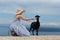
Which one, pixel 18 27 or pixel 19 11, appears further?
pixel 19 11

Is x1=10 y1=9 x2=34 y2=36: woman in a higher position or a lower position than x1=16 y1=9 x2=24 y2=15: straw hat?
lower

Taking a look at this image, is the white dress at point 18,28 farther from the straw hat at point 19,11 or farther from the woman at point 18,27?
the straw hat at point 19,11

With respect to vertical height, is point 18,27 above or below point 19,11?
below

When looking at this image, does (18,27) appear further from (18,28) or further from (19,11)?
(19,11)

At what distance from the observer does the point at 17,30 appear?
42.1 feet

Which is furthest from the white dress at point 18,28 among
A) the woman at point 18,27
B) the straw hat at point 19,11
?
the straw hat at point 19,11

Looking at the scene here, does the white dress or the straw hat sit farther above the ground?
the straw hat

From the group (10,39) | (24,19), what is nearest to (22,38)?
(10,39)

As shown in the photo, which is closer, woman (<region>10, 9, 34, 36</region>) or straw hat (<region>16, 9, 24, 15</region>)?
woman (<region>10, 9, 34, 36</region>)

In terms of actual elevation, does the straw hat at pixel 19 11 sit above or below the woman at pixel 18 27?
above

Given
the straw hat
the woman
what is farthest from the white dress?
Result: the straw hat

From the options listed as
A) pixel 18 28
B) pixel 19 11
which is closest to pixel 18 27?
pixel 18 28

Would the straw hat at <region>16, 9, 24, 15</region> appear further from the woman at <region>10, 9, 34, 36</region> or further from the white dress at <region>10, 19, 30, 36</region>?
the white dress at <region>10, 19, 30, 36</region>

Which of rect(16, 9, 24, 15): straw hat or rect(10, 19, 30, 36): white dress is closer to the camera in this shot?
rect(10, 19, 30, 36): white dress
